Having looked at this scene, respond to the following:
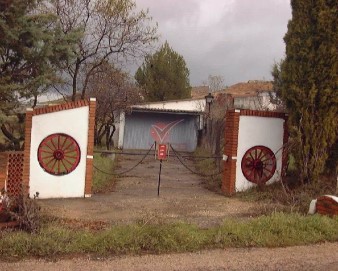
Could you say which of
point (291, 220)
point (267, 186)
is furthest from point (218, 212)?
point (267, 186)

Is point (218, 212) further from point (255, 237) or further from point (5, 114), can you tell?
point (5, 114)

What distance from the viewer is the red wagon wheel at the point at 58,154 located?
10430 mm

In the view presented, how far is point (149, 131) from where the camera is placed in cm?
3116

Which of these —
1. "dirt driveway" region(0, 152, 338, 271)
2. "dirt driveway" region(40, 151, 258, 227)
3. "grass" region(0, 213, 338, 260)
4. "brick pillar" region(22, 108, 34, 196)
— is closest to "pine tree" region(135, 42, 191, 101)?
"dirt driveway" region(0, 152, 338, 271)

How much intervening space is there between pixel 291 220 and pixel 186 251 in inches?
85.4

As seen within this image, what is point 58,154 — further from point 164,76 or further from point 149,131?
point 164,76

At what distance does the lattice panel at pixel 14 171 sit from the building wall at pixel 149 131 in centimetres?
2028

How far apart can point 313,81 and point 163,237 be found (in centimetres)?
582

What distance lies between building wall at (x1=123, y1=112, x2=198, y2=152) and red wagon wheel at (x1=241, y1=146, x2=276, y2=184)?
60.6 feet

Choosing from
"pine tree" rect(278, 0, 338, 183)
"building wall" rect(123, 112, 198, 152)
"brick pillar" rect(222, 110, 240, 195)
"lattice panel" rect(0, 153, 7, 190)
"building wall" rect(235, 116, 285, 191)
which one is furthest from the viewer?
"building wall" rect(123, 112, 198, 152)

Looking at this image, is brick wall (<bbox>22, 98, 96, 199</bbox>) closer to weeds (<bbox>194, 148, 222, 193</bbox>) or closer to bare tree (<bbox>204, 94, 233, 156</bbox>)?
weeds (<bbox>194, 148, 222, 193</bbox>)

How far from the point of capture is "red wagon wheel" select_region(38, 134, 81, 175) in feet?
34.2

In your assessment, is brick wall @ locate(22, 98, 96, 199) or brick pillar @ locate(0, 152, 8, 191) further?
brick wall @ locate(22, 98, 96, 199)

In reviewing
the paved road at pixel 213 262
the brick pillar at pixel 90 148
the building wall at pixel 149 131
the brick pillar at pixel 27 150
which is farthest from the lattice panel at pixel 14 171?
the building wall at pixel 149 131
